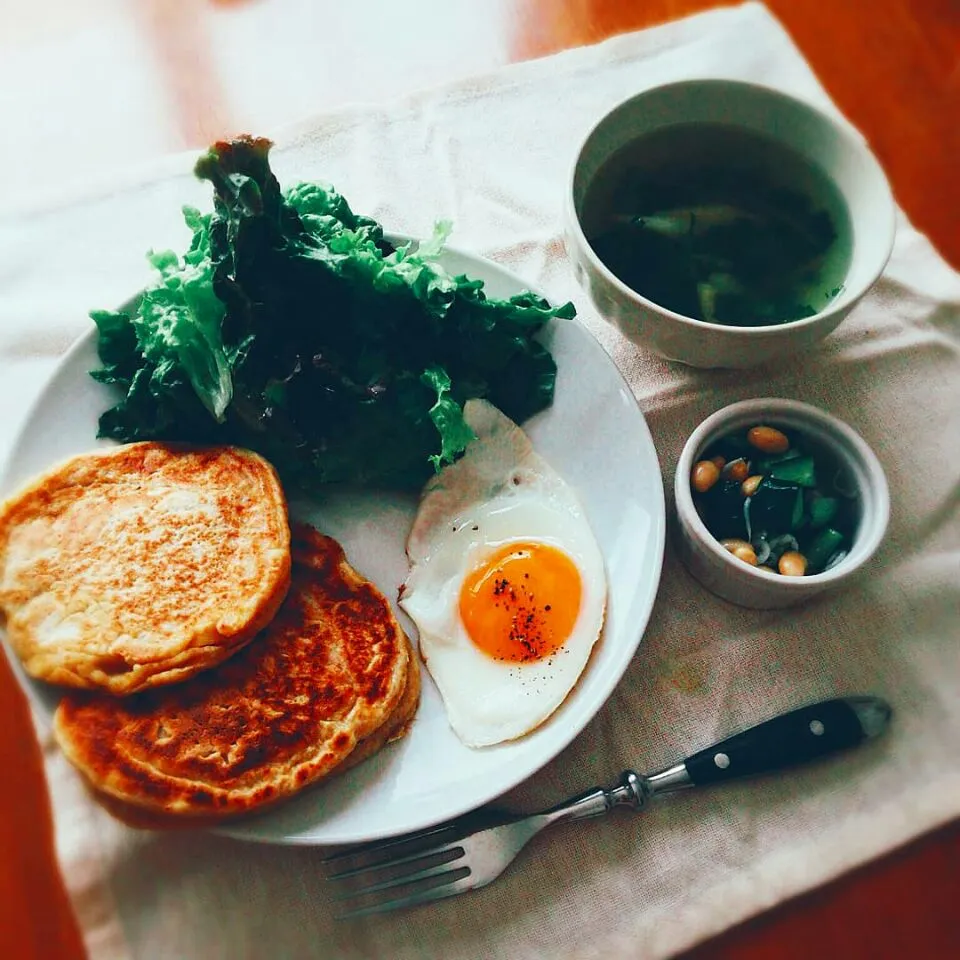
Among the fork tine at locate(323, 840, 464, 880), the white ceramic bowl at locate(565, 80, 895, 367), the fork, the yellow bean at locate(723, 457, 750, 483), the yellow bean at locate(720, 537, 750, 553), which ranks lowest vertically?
the fork

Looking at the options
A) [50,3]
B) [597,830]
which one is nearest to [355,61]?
[50,3]

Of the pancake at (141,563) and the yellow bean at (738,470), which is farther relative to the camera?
the yellow bean at (738,470)

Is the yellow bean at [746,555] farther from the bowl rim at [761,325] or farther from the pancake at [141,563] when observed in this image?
the pancake at [141,563]

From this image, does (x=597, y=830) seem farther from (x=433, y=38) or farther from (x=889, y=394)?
(x=433, y=38)

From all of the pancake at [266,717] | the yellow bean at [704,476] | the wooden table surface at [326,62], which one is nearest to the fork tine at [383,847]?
the pancake at [266,717]

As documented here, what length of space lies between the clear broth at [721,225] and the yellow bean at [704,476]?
311mm

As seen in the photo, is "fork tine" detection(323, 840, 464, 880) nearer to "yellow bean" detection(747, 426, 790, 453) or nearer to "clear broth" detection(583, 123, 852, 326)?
"yellow bean" detection(747, 426, 790, 453)

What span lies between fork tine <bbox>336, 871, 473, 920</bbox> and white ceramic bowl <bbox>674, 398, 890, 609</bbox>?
744 mm

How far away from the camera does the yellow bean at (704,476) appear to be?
186cm

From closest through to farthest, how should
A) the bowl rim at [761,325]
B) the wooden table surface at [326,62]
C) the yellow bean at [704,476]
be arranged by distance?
the bowl rim at [761,325] < the yellow bean at [704,476] < the wooden table surface at [326,62]

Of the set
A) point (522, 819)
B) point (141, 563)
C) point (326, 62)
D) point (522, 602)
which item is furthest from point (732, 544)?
point (326, 62)

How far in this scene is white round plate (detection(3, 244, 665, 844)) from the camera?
159 cm

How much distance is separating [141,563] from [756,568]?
3.77 ft

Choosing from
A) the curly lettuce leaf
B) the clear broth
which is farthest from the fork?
the clear broth
